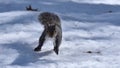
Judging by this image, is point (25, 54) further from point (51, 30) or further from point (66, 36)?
point (66, 36)

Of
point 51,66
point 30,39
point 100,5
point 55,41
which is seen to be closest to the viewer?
point 51,66

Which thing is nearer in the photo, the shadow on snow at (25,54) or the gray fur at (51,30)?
the shadow on snow at (25,54)

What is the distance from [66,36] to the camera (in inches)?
218

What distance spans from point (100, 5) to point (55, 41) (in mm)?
2785

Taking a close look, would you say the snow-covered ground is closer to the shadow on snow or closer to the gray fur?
the shadow on snow

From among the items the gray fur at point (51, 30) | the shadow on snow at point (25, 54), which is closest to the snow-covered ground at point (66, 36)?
the shadow on snow at point (25, 54)

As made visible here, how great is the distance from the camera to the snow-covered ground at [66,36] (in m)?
4.65

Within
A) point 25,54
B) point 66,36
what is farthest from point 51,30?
point 66,36

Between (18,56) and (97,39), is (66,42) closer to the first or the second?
(97,39)

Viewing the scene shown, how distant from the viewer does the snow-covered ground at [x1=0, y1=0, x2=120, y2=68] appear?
465 centimetres

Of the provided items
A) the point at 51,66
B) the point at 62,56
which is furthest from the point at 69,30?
the point at 51,66

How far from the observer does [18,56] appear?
4711 mm

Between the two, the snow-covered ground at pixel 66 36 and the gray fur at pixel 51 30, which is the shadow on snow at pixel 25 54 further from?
the gray fur at pixel 51 30

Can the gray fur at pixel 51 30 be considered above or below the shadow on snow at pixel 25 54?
above
